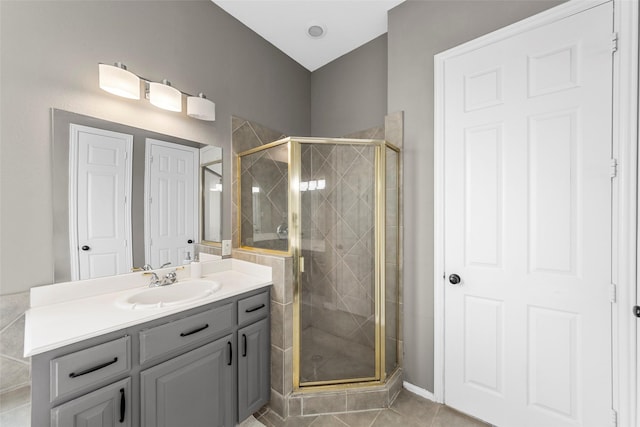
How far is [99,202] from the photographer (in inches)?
57.2

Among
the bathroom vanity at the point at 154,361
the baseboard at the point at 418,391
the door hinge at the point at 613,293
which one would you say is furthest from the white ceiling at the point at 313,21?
the baseboard at the point at 418,391

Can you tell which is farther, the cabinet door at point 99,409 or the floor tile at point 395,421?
the floor tile at point 395,421

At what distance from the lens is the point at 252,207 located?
2.15 meters

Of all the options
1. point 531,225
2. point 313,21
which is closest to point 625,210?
point 531,225

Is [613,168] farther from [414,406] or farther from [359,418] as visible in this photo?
[359,418]

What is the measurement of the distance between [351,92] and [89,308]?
8.62ft

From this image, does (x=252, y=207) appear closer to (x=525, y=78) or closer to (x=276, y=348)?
(x=276, y=348)

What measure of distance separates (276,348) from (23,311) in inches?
51.2

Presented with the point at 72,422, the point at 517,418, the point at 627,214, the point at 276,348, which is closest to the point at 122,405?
the point at 72,422

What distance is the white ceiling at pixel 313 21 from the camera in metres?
2.02

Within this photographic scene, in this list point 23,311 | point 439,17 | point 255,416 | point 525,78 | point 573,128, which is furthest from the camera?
point 439,17

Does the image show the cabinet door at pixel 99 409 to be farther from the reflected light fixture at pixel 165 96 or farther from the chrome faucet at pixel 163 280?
the reflected light fixture at pixel 165 96

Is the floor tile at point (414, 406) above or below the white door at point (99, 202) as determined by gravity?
below

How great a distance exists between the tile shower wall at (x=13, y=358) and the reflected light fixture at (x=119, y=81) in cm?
113
